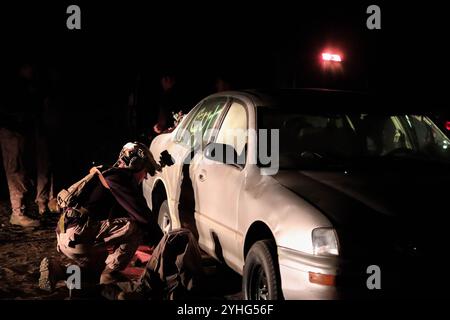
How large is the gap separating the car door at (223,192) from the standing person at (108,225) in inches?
16.0

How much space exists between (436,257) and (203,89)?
12634mm

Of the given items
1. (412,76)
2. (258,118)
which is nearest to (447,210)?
(258,118)

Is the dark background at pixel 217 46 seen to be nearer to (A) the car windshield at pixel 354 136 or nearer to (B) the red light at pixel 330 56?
(B) the red light at pixel 330 56

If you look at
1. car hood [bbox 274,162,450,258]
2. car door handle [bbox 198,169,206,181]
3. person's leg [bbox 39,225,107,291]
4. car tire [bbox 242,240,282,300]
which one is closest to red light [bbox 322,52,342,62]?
car door handle [bbox 198,169,206,181]

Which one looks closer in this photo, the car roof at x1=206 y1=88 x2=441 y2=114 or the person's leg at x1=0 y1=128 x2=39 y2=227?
the car roof at x1=206 y1=88 x2=441 y2=114

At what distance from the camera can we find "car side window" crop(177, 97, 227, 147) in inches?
208

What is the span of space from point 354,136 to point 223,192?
116 centimetres

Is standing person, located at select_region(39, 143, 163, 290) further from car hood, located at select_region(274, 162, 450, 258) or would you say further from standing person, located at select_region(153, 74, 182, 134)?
standing person, located at select_region(153, 74, 182, 134)

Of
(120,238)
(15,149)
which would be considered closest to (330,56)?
(15,149)

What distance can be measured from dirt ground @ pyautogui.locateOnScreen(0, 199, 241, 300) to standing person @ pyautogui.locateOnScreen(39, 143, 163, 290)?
226mm

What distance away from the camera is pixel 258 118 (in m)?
4.62

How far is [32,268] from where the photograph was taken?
5.41m

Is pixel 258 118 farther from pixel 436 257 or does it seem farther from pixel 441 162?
pixel 436 257

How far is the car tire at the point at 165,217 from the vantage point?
19.1ft
